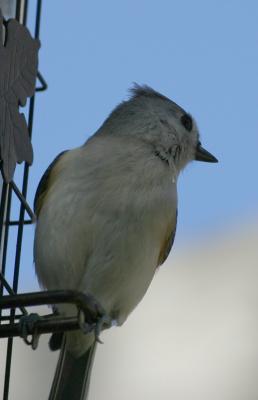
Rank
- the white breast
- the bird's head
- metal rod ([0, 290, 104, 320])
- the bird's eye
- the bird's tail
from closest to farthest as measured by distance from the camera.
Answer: metal rod ([0, 290, 104, 320])
the white breast
the bird's tail
the bird's head
the bird's eye

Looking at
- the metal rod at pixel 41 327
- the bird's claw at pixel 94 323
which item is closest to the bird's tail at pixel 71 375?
the bird's claw at pixel 94 323

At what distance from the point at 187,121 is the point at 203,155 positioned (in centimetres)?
22

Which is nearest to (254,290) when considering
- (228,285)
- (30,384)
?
(228,285)

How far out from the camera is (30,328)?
243 inches

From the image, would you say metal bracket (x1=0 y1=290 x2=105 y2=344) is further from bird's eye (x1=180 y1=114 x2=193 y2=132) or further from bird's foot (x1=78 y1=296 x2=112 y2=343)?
bird's eye (x1=180 y1=114 x2=193 y2=132)

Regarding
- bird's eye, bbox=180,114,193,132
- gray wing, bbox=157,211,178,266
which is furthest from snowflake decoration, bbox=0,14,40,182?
bird's eye, bbox=180,114,193,132

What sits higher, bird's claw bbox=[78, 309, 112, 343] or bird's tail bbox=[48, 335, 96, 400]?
bird's claw bbox=[78, 309, 112, 343]

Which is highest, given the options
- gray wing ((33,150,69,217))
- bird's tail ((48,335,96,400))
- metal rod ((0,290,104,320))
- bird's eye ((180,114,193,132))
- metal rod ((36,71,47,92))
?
metal rod ((36,71,47,92))

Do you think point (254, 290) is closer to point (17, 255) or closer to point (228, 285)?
point (228, 285)

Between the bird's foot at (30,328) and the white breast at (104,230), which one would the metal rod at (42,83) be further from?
the bird's foot at (30,328)

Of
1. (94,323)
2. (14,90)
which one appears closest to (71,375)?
(94,323)

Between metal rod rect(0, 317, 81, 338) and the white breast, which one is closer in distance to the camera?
metal rod rect(0, 317, 81, 338)

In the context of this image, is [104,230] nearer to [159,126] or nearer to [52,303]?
[159,126]

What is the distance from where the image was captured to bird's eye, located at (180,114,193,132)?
8195mm
